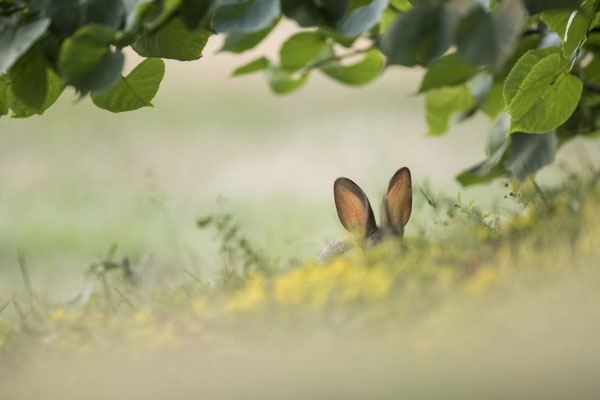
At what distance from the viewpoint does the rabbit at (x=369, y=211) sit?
1167mm

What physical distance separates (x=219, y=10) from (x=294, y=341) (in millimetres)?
380

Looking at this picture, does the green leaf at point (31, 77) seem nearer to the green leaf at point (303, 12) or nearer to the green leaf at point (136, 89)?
the green leaf at point (136, 89)

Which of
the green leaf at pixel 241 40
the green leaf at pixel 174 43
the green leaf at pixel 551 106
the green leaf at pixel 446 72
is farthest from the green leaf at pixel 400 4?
the green leaf at pixel 174 43

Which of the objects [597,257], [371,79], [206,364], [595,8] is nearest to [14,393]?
[206,364]

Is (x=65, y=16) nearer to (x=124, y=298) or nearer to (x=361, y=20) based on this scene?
(x=361, y=20)

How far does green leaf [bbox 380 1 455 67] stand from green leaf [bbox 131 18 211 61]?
0.96 ft

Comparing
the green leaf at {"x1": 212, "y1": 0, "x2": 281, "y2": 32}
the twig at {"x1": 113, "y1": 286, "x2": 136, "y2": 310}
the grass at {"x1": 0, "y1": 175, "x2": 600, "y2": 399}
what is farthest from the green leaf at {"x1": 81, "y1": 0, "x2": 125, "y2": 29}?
the twig at {"x1": 113, "y1": 286, "x2": 136, "y2": 310}

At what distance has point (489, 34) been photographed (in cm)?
70

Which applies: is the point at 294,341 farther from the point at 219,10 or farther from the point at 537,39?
the point at 537,39

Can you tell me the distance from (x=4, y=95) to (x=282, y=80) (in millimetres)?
737

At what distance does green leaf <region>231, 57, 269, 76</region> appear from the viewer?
1.49 metres

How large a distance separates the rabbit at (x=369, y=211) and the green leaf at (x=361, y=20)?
1.25 ft

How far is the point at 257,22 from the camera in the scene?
772 millimetres

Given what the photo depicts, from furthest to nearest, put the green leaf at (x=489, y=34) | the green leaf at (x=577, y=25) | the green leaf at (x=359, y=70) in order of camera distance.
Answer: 1. the green leaf at (x=359, y=70)
2. the green leaf at (x=577, y=25)
3. the green leaf at (x=489, y=34)
